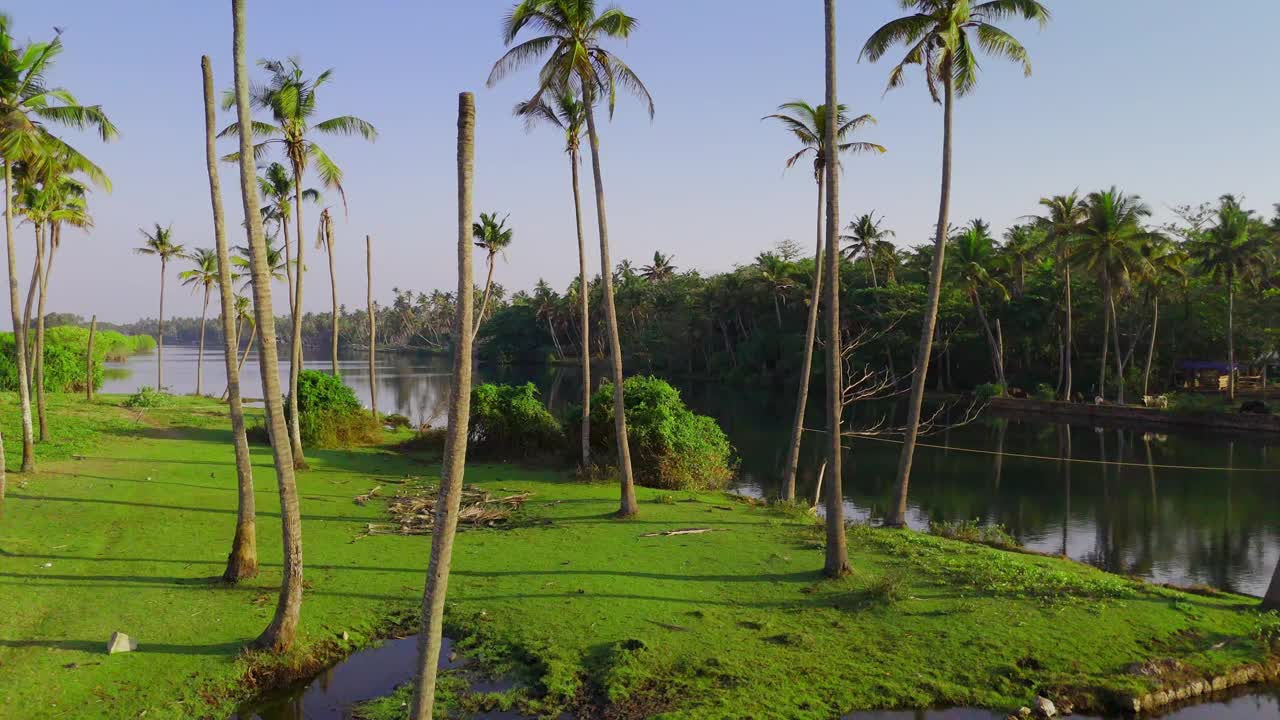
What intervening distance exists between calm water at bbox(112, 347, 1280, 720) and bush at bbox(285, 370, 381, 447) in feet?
46.9

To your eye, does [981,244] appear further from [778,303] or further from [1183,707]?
[1183,707]

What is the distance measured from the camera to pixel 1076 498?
27312 millimetres

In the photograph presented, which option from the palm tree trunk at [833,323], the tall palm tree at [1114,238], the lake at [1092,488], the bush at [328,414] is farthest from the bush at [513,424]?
the tall palm tree at [1114,238]

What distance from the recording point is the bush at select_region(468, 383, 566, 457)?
27781mm

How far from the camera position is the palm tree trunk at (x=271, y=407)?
981 centimetres

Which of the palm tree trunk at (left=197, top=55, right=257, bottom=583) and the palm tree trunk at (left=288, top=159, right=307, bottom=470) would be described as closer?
the palm tree trunk at (left=197, top=55, right=257, bottom=583)

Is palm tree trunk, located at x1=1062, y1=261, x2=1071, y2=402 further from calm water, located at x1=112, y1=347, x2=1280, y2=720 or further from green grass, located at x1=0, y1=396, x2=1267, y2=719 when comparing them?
green grass, located at x1=0, y1=396, x2=1267, y2=719

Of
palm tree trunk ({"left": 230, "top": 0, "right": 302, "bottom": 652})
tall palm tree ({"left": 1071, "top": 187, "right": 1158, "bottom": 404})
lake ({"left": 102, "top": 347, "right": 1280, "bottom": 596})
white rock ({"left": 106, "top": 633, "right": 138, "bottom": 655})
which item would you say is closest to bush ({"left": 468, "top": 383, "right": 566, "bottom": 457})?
lake ({"left": 102, "top": 347, "right": 1280, "bottom": 596})

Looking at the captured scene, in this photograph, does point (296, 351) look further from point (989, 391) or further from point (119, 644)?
point (989, 391)

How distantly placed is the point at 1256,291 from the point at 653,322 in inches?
2411

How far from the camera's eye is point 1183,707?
973 centimetres

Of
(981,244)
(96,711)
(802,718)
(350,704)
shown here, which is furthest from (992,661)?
(981,244)

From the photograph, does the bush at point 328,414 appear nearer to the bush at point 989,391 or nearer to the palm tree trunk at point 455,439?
the palm tree trunk at point 455,439

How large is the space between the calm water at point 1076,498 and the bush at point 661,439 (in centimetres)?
475
